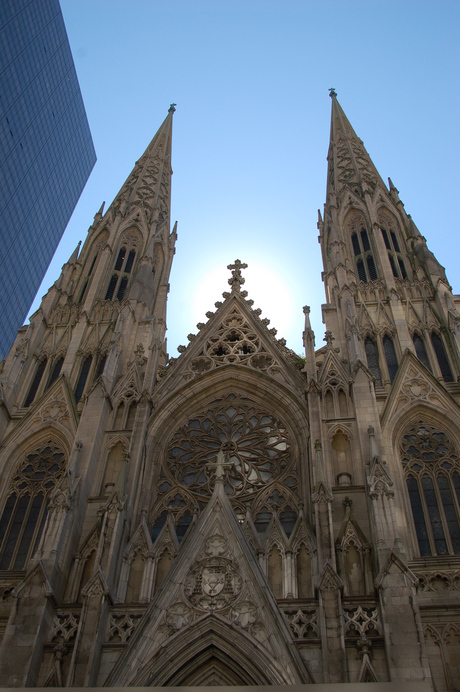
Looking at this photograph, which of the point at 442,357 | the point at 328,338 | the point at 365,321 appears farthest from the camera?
the point at 365,321

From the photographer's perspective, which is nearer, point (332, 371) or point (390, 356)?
point (332, 371)

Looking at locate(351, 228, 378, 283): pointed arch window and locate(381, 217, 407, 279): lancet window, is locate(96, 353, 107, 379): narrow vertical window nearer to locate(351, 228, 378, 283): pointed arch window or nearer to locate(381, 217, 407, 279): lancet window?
locate(351, 228, 378, 283): pointed arch window

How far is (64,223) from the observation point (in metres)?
53.3

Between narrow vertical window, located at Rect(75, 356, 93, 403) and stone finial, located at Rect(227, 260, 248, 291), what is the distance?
6063 millimetres

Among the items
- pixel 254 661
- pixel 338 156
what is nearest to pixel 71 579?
pixel 254 661

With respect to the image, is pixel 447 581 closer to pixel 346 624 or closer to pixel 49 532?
pixel 346 624

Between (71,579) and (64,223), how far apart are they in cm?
4132

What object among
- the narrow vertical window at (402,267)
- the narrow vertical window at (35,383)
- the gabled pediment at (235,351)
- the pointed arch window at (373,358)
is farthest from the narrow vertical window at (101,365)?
the narrow vertical window at (402,267)

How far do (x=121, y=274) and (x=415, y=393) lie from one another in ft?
45.9

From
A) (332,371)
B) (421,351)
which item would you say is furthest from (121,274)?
(421,351)

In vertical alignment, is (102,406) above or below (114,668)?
above

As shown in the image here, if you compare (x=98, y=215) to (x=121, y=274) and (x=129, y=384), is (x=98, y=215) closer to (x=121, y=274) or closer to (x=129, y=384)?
(x=121, y=274)

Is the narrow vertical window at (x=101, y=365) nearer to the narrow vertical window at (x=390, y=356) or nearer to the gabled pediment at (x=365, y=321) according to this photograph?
the gabled pediment at (x=365, y=321)

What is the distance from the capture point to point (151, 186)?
1447 inches
